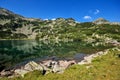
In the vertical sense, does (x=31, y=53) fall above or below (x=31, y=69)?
above

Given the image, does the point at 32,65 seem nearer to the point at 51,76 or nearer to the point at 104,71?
the point at 51,76

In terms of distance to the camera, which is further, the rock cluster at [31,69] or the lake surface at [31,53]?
the lake surface at [31,53]

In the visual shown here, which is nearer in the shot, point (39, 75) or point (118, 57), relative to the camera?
point (39, 75)

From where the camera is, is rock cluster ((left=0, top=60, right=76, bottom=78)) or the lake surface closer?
rock cluster ((left=0, top=60, right=76, bottom=78))

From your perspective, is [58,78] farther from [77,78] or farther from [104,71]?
[104,71]

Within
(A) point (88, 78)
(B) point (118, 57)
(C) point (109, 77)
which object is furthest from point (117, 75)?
(B) point (118, 57)

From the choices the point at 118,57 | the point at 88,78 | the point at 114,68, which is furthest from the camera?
the point at 118,57

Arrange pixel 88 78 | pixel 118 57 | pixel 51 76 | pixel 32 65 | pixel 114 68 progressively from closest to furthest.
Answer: pixel 88 78
pixel 51 76
pixel 114 68
pixel 32 65
pixel 118 57

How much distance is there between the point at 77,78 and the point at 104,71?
27.0 ft

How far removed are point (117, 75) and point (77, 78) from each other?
8.14m

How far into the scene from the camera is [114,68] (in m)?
44.2

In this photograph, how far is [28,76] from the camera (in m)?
40.5

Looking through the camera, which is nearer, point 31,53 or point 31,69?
point 31,69

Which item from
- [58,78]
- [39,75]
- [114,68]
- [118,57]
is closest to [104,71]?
[114,68]
